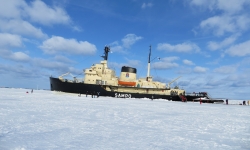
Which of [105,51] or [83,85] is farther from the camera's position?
[105,51]

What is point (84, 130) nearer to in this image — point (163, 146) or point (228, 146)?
point (163, 146)

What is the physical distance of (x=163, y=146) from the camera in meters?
5.54

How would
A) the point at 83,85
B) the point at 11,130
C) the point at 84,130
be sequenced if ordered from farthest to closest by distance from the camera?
the point at 83,85
the point at 84,130
the point at 11,130

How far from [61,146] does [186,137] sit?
13.1 ft

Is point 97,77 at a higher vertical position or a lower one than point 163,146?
higher

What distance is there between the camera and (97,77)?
4194cm

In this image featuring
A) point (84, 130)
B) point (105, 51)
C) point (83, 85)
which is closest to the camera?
point (84, 130)

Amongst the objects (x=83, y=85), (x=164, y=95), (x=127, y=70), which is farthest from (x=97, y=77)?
(x=164, y=95)

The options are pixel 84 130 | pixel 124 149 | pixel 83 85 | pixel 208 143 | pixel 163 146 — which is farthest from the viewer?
pixel 83 85

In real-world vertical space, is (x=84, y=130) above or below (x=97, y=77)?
below

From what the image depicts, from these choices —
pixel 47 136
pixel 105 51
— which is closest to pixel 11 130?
pixel 47 136

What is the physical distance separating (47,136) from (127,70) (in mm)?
37984

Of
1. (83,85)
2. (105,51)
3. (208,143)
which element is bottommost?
(208,143)

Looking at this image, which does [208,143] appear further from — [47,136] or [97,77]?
[97,77]
